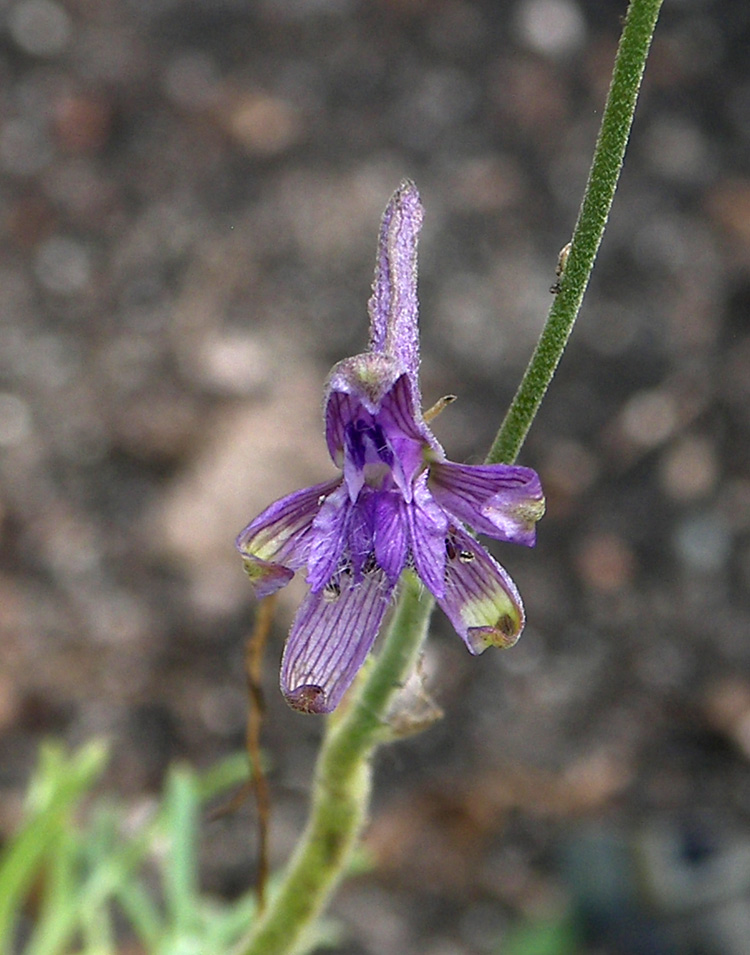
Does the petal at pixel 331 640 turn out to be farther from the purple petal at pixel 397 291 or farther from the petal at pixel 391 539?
the purple petal at pixel 397 291

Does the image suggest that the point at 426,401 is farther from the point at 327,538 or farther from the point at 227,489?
the point at 327,538

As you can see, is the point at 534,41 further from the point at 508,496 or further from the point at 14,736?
the point at 508,496

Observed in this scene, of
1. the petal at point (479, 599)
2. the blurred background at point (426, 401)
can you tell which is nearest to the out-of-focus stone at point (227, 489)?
the blurred background at point (426, 401)

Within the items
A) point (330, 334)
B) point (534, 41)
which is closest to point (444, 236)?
point (330, 334)

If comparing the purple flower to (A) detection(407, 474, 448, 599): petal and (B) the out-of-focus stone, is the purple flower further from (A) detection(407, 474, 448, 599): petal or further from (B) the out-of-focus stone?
(B) the out-of-focus stone

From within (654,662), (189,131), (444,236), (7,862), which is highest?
(189,131)
